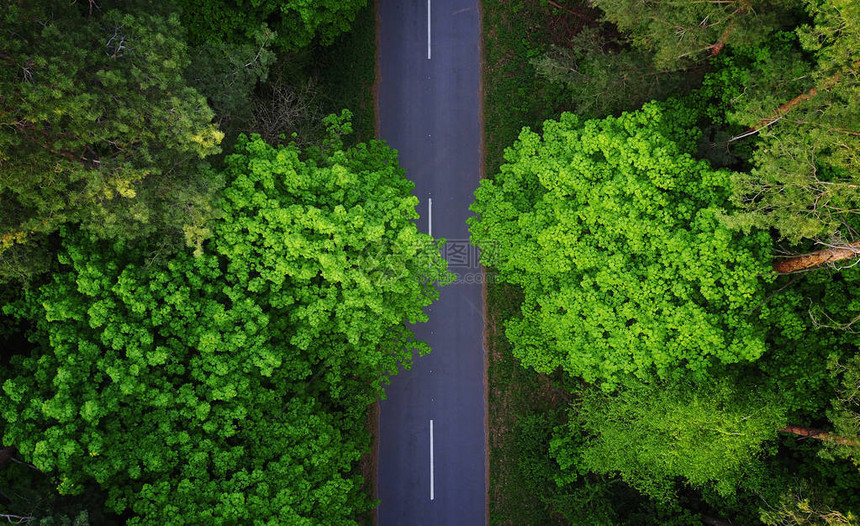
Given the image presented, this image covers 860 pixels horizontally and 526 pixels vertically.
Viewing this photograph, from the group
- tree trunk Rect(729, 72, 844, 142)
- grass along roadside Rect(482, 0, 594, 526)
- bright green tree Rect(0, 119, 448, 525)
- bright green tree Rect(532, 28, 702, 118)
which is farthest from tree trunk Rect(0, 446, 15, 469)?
tree trunk Rect(729, 72, 844, 142)

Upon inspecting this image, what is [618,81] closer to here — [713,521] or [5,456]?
[713,521]

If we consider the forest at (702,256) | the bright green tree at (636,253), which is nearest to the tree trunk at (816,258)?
the forest at (702,256)

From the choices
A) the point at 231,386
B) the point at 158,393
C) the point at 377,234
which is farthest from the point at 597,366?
the point at 158,393

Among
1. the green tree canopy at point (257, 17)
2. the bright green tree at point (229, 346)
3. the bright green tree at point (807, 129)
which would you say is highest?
the green tree canopy at point (257, 17)

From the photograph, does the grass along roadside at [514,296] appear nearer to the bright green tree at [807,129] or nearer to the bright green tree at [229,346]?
the bright green tree at [229,346]

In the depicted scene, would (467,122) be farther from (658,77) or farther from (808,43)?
(808,43)

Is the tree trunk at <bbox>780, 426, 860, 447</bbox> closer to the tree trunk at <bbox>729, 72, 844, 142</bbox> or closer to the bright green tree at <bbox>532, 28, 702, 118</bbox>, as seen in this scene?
the tree trunk at <bbox>729, 72, 844, 142</bbox>
